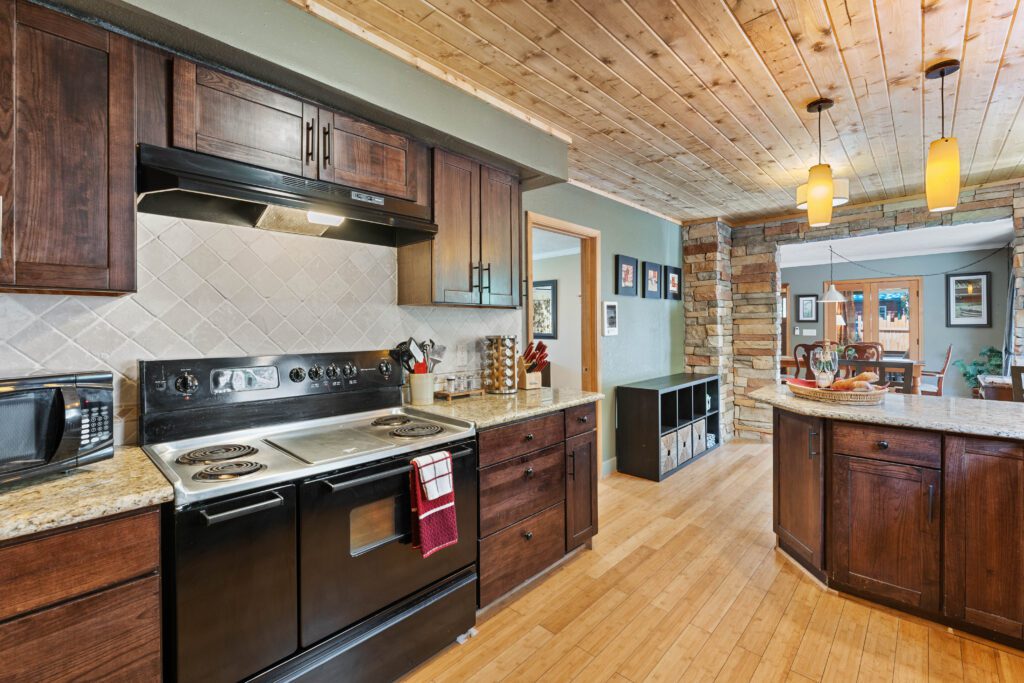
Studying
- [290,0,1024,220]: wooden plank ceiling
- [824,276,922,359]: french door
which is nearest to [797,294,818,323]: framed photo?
[824,276,922,359]: french door

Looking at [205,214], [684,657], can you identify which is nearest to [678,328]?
[684,657]

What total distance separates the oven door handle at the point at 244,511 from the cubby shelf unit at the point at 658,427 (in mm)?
3224

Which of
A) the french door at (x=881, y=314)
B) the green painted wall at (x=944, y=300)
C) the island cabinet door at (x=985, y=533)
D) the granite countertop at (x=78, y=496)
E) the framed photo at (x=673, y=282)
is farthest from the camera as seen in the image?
the french door at (x=881, y=314)

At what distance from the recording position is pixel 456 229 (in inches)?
96.0

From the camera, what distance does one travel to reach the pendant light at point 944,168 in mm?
2158

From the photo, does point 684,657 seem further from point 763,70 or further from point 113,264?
point 763,70

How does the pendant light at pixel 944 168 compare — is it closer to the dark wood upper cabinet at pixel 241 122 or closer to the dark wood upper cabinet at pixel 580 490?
the dark wood upper cabinet at pixel 580 490

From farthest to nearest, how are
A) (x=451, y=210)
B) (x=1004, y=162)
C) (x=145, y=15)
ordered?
(x=1004, y=162) → (x=451, y=210) → (x=145, y=15)

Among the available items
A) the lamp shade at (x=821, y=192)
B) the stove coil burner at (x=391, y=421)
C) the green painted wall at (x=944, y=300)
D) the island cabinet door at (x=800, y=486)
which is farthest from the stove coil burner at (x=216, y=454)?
the green painted wall at (x=944, y=300)

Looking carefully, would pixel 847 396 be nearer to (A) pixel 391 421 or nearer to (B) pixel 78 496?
(A) pixel 391 421

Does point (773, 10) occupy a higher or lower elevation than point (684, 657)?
higher

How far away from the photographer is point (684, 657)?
6.36 ft

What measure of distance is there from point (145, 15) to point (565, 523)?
267 centimetres

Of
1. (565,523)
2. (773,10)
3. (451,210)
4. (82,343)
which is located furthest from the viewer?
(565,523)
